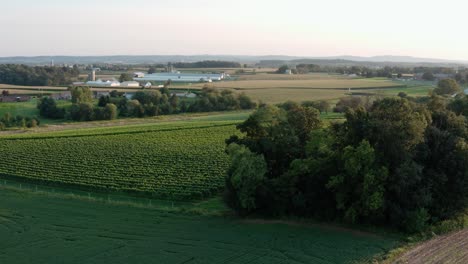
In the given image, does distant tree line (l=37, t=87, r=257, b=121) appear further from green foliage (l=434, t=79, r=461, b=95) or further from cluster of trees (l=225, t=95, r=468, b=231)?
cluster of trees (l=225, t=95, r=468, b=231)

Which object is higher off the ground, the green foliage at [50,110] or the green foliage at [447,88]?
the green foliage at [447,88]

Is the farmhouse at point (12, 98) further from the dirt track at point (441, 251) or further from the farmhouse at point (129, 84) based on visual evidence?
the dirt track at point (441, 251)

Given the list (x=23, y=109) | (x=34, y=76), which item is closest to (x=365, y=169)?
(x=23, y=109)

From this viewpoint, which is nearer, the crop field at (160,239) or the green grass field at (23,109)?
the crop field at (160,239)

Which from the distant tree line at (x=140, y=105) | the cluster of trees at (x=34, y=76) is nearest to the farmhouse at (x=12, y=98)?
the distant tree line at (x=140, y=105)

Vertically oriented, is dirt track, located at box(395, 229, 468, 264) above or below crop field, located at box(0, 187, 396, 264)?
above

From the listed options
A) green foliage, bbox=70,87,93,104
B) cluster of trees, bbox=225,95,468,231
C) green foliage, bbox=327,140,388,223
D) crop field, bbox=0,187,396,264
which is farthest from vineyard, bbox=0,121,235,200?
green foliage, bbox=70,87,93,104

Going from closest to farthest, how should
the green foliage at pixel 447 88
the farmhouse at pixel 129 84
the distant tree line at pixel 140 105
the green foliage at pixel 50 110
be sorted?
the distant tree line at pixel 140 105 → the green foliage at pixel 50 110 → the green foliage at pixel 447 88 → the farmhouse at pixel 129 84
